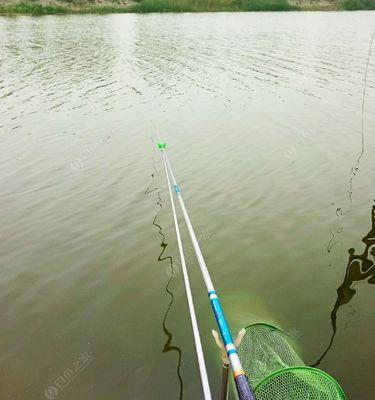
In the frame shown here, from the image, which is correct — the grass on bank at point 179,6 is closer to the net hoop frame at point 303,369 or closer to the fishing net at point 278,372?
the fishing net at point 278,372

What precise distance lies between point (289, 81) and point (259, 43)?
60.1ft

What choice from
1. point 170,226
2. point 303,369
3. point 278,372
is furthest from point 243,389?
point 170,226

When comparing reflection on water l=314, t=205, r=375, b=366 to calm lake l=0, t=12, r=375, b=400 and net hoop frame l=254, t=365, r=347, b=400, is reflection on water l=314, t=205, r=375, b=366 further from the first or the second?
net hoop frame l=254, t=365, r=347, b=400

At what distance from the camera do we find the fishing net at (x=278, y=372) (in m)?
4.39

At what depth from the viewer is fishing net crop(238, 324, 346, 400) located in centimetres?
439

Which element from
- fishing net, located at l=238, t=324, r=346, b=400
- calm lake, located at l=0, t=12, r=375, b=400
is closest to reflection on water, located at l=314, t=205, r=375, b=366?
calm lake, located at l=0, t=12, r=375, b=400

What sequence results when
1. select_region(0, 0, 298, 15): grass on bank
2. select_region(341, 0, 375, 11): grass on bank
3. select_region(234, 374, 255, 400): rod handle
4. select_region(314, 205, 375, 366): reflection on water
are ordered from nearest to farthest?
select_region(234, 374, 255, 400): rod handle → select_region(314, 205, 375, 366): reflection on water → select_region(0, 0, 298, 15): grass on bank → select_region(341, 0, 375, 11): grass on bank

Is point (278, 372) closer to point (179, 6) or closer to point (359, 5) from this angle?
point (179, 6)

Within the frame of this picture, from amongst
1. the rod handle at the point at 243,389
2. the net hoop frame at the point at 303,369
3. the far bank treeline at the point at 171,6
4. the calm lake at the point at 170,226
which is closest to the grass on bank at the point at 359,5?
the far bank treeline at the point at 171,6

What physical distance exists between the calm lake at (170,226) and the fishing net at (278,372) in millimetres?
958

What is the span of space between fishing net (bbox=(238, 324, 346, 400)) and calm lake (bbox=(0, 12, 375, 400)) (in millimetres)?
958

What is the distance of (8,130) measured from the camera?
1852cm

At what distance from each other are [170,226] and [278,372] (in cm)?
681

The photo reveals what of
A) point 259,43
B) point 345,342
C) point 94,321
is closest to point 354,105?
point 345,342
